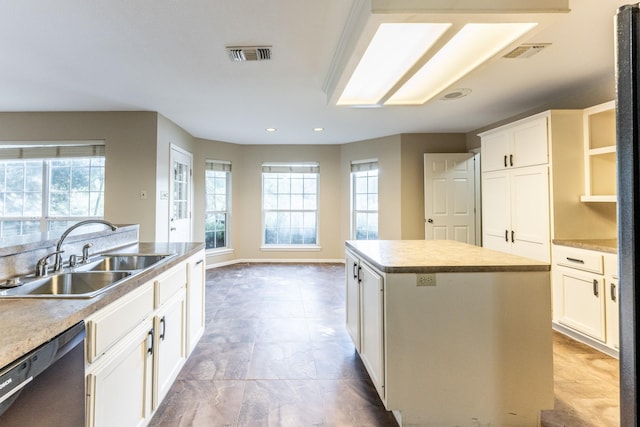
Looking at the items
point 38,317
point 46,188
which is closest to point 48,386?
point 38,317

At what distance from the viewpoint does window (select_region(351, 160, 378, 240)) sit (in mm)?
5500

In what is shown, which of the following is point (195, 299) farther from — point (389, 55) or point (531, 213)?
point (531, 213)

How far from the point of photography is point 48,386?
Answer: 0.83 meters

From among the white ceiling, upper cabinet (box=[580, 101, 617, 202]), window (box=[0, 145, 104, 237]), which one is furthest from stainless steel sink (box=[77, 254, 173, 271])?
upper cabinet (box=[580, 101, 617, 202])

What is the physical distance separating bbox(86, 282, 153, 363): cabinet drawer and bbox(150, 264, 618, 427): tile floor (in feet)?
2.42

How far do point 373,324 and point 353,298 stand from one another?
506 mm

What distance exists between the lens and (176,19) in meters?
1.90

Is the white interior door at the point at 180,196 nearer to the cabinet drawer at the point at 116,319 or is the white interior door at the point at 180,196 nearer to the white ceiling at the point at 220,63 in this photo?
the white ceiling at the point at 220,63

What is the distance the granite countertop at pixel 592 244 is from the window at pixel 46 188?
17.4 ft

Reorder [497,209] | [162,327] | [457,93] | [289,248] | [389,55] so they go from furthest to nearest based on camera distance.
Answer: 1. [289,248]
2. [497,209]
3. [457,93]
4. [389,55]
5. [162,327]

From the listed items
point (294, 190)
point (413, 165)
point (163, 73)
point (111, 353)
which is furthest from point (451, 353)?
point (294, 190)

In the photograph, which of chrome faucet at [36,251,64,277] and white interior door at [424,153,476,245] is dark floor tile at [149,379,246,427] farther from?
white interior door at [424,153,476,245]

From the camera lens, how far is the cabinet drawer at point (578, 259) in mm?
2414

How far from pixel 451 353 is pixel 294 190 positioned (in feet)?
15.6
